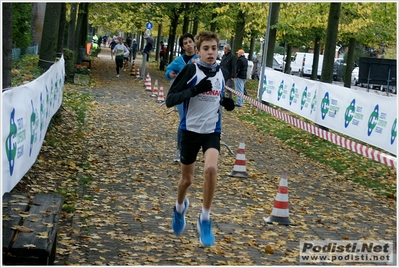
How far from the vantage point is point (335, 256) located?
23.2 ft

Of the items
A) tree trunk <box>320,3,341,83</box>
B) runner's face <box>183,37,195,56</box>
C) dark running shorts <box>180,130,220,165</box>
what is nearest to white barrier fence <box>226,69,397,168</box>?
tree trunk <box>320,3,341,83</box>

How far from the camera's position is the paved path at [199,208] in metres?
6.94

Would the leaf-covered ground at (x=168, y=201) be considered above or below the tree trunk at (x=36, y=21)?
below

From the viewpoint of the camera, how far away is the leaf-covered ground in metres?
6.99

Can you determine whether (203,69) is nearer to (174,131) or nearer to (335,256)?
(335,256)

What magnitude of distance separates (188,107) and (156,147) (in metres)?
7.25

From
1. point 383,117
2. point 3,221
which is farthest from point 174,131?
point 3,221

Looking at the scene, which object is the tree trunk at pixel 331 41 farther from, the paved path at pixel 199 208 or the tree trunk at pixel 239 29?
the tree trunk at pixel 239 29

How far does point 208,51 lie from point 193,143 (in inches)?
37.4

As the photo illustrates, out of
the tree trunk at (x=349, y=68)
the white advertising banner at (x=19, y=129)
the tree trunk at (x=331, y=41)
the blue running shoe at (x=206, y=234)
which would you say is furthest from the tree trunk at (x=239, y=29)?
the blue running shoe at (x=206, y=234)

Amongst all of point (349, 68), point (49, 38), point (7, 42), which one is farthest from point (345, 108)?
point (349, 68)

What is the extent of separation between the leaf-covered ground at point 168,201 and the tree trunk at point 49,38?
1542 millimetres

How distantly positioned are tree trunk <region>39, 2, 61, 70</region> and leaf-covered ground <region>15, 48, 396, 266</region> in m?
1.54

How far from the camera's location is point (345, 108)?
49.8 feet
